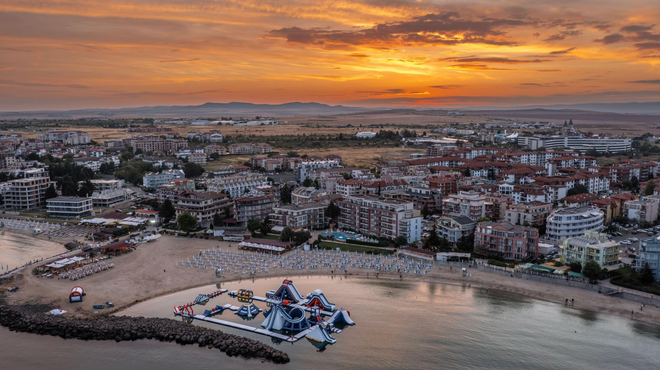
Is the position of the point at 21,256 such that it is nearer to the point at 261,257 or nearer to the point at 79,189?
the point at 261,257

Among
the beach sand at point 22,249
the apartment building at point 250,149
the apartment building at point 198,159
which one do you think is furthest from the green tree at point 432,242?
the apartment building at point 250,149

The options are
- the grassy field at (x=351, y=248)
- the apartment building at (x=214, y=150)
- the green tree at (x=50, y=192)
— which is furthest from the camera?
the apartment building at (x=214, y=150)

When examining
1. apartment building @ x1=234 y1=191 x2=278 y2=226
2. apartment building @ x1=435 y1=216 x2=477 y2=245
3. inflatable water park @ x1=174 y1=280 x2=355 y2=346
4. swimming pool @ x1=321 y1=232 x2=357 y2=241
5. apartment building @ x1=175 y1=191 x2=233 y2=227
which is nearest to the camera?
inflatable water park @ x1=174 y1=280 x2=355 y2=346

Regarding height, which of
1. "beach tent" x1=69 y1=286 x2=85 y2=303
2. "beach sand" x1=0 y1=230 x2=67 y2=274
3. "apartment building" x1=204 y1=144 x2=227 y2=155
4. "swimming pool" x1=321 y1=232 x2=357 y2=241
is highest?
"apartment building" x1=204 y1=144 x2=227 y2=155

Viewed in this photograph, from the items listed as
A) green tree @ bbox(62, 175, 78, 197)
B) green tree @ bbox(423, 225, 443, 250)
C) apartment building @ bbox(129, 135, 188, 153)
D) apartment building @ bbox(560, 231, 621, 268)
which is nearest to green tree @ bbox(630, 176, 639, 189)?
apartment building @ bbox(560, 231, 621, 268)

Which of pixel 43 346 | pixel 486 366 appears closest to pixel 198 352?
pixel 43 346

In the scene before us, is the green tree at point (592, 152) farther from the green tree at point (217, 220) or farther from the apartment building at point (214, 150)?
the green tree at point (217, 220)

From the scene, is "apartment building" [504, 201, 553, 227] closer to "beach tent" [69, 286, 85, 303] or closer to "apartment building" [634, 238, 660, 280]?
"apartment building" [634, 238, 660, 280]

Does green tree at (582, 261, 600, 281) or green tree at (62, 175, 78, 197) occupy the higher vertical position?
green tree at (62, 175, 78, 197)
